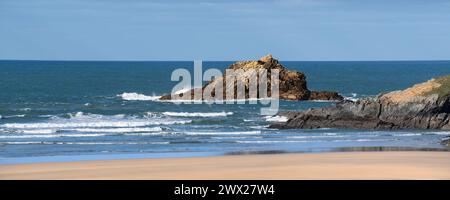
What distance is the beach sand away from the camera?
2427cm

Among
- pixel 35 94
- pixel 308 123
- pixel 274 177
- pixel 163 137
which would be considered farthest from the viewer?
pixel 35 94

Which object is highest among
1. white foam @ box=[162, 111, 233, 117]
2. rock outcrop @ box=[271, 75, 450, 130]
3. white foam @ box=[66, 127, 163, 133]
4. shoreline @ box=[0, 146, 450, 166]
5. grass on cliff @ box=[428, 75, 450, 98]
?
grass on cliff @ box=[428, 75, 450, 98]

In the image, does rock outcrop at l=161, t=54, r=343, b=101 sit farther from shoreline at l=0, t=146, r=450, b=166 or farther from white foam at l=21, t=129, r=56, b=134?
shoreline at l=0, t=146, r=450, b=166

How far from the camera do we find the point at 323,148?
3288 cm

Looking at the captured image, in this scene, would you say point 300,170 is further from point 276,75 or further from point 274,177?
point 276,75

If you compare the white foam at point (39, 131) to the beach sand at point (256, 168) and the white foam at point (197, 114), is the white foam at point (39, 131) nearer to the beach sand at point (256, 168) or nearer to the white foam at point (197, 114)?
the white foam at point (197, 114)

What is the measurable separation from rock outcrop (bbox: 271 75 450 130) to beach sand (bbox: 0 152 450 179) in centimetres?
1266

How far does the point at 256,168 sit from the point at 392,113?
19.1 metres

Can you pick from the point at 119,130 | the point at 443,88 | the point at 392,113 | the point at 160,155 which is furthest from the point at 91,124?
the point at 443,88

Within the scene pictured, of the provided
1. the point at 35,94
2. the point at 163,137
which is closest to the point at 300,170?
the point at 163,137

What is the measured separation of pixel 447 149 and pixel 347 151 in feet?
11.6

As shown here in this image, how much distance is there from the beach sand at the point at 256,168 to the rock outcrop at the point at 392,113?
12655 millimetres
